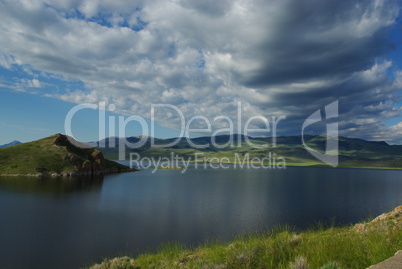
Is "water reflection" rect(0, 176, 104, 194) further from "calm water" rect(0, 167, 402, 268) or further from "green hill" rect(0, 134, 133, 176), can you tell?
→ "green hill" rect(0, 134, 133, 176)

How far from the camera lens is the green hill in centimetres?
11991

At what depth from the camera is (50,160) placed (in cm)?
12988

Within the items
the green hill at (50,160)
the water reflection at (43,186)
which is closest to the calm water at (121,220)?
the water reflection at (43,186)

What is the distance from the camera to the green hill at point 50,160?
11991 cm

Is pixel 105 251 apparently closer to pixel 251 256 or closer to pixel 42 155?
pixel 251 256

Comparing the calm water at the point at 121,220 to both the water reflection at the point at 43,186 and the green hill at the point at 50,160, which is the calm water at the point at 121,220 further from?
the green hill at the point at 50,160

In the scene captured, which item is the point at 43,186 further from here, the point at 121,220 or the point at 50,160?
the point at 121,220

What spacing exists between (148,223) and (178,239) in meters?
10.8

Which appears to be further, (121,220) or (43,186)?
(43,186)

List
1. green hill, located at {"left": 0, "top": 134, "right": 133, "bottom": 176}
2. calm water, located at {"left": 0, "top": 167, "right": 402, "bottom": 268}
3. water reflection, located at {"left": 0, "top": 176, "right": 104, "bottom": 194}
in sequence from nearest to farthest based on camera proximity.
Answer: calm water, located at {"left": 0, "top": 167, "right": 402, "bottom": 268}, water reflection, located at {"left": 0, "top": 176, "right": 104, "bottom": 194}, green hill, located at {"left": 0, "top": 134, "right": 133, "bottom": 176}

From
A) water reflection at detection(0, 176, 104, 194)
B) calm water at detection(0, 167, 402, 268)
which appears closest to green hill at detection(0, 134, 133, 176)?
water reflection at detection(0, 176, 104, 194)

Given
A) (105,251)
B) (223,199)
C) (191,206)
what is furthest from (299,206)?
(105,251)

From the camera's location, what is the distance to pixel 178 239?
1385 inches

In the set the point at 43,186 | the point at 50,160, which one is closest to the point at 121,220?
the point at 43,186
